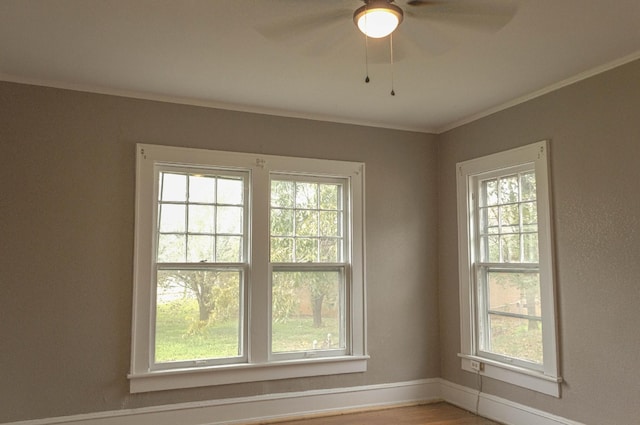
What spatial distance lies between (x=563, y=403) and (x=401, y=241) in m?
1.84

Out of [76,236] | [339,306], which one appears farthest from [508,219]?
[76,236]

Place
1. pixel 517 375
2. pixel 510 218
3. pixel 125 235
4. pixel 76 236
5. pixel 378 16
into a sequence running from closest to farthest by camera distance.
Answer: pixel 378 16, pixel 76 236, pixel 125 235, pixel 517 375, pixel 510 218

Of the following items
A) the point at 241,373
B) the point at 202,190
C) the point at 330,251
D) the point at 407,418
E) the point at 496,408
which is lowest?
the point at 407,418

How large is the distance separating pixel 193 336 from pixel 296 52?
2.26m

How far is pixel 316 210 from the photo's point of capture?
4555 millimetres

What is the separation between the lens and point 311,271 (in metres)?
4.50

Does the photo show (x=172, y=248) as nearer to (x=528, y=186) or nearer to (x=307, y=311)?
(x=307, y=311)

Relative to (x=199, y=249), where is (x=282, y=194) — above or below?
above

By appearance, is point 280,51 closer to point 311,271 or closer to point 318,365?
point 311,271

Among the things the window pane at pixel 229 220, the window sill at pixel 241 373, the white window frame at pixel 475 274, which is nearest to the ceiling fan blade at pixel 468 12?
the white window frame at pixel 475 274

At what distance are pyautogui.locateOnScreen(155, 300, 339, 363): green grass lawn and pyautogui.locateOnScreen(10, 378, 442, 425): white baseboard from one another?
1.17ft

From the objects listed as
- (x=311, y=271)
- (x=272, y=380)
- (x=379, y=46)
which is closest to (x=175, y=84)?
(x=379, y=46)

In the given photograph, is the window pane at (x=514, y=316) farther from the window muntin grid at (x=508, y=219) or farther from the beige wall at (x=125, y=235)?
the beige wall at (x=125, y=235)

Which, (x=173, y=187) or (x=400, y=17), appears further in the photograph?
(x=173, y=187)
